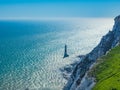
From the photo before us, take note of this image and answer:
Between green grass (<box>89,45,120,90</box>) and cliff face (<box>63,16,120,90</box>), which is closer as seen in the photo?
green grass (<box>89,45,120,90</box>)

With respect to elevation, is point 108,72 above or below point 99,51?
above

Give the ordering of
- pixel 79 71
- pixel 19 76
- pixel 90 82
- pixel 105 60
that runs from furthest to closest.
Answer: pixel 19 76 < pixel 79 71 < pixel 105 60 < pixel 90 82

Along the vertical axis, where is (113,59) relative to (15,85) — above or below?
above

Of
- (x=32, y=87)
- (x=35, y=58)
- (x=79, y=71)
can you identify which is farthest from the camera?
(x=35, y=58)

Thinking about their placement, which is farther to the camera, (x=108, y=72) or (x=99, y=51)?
(x=99, y=51)

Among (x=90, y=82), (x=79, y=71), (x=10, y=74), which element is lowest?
(x=10, y=74)

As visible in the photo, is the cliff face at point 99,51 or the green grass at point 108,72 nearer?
the green grass at point 108,72

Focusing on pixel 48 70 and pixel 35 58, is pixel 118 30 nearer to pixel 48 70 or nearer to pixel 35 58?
pixel 48 70

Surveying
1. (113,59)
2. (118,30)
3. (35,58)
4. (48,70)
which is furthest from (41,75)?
(113,59)
